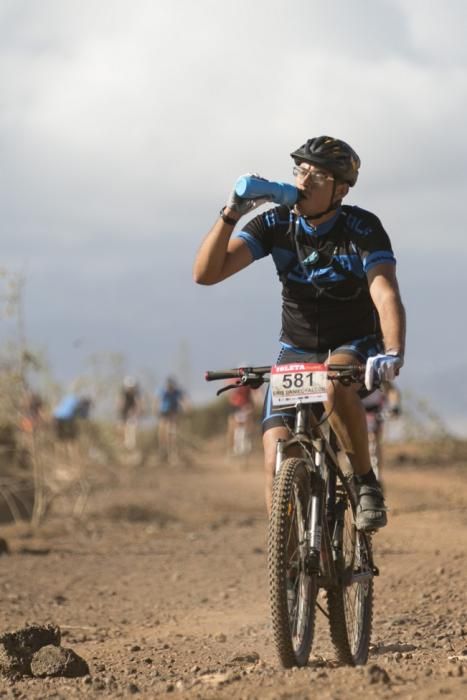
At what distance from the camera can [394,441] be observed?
94.7 feet

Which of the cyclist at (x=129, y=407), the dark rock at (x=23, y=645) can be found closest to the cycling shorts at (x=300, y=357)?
the dark rock at (x=23, y=645)

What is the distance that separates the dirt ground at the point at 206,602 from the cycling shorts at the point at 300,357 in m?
1.14

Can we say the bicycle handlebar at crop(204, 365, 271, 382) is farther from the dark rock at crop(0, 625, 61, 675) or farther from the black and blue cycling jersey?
the dark rock at crop(0, 625, 61, 675)

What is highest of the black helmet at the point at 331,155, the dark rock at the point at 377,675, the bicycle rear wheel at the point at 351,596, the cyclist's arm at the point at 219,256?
the black helmet at the point at 331,155

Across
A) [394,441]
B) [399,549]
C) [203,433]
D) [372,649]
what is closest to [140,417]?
[394,441]

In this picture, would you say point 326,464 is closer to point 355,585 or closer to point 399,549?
point 355,585

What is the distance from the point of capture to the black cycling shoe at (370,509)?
6.02 meters

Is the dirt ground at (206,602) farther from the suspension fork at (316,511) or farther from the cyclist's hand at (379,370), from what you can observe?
the cyclist's hand at (379,370)

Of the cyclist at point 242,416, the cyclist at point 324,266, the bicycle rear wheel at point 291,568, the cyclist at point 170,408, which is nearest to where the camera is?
the bicycle rear wheel at point 291,568

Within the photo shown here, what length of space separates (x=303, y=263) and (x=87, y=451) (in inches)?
526

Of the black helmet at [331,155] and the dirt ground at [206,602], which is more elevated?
the black helmet at [331,155]

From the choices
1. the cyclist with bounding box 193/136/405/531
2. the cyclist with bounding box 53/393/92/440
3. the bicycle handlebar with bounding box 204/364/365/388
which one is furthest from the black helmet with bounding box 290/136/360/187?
the cyclist with bounding box 53/393/92/440

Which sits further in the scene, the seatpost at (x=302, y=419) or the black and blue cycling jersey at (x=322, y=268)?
the black and blue cycling jersey at (x=322, y=268)

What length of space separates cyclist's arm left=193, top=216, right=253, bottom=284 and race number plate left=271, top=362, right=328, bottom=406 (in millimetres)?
744
